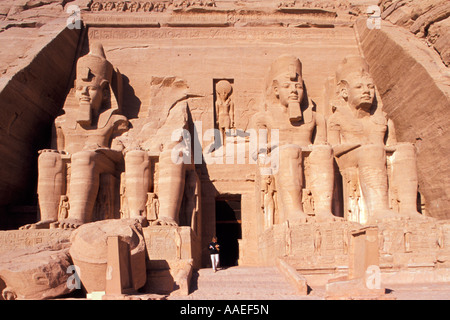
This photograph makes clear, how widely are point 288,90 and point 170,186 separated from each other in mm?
2516

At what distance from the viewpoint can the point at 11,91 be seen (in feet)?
24.1

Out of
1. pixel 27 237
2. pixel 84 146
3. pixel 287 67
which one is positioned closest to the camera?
pixel 27 237

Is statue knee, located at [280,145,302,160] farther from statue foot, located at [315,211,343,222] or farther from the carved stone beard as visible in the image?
the carved stone beard

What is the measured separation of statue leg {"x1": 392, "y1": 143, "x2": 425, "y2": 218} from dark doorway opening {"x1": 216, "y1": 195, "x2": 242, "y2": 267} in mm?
2602

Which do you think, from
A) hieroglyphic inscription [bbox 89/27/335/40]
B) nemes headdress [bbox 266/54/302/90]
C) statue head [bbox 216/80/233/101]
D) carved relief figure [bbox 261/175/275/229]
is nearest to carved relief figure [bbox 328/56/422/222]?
nemes headdress [bbox 266/54/302/90]

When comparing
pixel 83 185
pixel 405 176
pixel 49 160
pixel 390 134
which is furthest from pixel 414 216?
pixel 49 160

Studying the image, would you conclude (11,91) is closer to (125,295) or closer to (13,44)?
(13,44)

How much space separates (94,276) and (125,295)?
484mm

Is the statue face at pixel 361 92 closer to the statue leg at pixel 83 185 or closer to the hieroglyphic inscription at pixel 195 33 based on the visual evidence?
the hieroglyphic inscription at pixel 195 33

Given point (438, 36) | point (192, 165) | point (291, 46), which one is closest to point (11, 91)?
point (192, 165)

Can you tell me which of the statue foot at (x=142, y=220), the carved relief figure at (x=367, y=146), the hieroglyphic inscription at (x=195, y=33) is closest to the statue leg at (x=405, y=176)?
the carved relief figure at (x=367, y=146)

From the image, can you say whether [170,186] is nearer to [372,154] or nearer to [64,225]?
[64,225]

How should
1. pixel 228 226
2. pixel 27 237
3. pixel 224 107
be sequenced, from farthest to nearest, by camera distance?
1. pixel 228 226
2. pixel 224 107
3. pixel 27 237

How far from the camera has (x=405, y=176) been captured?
7.15 meters
